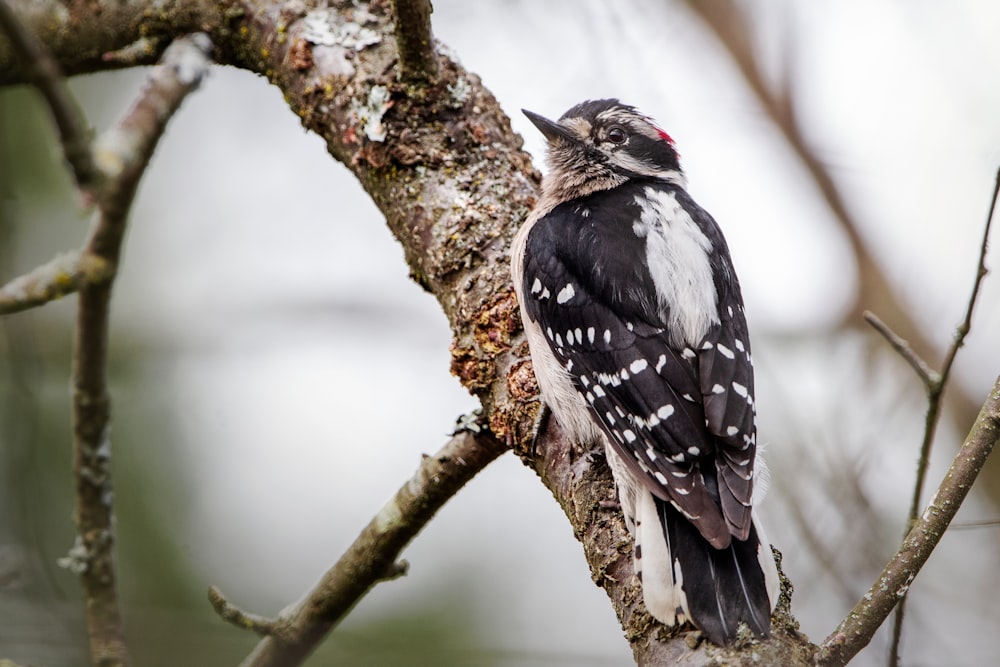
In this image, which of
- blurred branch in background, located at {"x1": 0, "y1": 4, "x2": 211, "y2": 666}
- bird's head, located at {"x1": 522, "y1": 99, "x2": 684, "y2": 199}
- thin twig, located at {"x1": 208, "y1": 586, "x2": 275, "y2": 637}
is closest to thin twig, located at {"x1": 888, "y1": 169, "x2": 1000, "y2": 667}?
bird's head, located at {"x1": 522, "y1": 99, "x2": 684, "y2": 199}

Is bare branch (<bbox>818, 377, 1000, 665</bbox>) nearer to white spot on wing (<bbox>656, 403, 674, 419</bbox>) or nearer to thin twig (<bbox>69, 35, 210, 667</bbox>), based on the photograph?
white spot on wing (<bbox>656, 403, 674, 419</bbox>)

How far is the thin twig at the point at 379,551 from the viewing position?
2.60 m

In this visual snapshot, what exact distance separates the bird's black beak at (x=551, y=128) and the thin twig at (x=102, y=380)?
132 centimetres

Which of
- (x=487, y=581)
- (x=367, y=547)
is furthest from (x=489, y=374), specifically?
(x=487, y=581)

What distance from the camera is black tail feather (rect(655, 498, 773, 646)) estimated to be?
6.23 feet

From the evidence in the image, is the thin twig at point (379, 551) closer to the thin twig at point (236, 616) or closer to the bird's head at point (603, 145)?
the thin twig at point (236, 616)

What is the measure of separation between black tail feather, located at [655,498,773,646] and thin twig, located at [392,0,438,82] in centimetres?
157

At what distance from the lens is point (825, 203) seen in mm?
5574

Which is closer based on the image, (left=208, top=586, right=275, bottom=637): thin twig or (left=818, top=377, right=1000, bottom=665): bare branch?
(left=818, top=377, right=1000, bottom=665): bare branch

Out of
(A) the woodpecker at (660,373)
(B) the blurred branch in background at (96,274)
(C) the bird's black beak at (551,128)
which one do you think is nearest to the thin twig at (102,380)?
(B) the blurred branch in background at (96,274)

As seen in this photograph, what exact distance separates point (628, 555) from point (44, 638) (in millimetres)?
1591

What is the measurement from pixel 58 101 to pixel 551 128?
2379 millimetres

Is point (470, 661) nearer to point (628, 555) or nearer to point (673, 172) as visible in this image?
point (628, 555)

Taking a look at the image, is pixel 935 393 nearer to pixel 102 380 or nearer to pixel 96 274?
pixel 96 274
